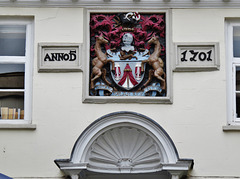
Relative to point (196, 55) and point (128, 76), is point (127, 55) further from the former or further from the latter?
point (196, 55)

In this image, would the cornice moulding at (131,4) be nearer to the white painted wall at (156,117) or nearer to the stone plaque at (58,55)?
the white painted wall at (156,117)

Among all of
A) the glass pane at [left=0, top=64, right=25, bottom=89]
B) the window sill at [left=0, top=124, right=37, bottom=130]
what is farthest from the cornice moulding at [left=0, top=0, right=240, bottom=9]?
the window sill at [left=0, top=124, right=37, bottom=130]

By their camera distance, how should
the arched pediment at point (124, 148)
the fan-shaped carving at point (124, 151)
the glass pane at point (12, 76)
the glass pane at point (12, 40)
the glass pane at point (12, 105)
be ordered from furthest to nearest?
1. the glass pane at point (12, 40)
2. the glass pane at point (12, 76)
3. the glass pane at point (12, 105)
4. the fan-shaped carving at point (124, 151)
5. the arched pediment at point (124, 148)

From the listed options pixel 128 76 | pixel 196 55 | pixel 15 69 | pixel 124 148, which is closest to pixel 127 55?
pixel 128 76

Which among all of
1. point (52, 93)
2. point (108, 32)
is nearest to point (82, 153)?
point (52, 93)

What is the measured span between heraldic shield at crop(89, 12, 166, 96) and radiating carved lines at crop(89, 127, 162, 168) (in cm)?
69

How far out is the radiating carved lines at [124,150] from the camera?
11.3 meters

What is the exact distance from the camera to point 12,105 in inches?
457

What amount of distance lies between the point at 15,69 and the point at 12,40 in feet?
1.70

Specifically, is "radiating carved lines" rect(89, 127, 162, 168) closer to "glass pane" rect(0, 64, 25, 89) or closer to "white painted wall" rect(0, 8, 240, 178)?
"white painted wall" rect(0, 8, 240, 178)

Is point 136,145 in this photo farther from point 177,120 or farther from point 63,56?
point 63,56

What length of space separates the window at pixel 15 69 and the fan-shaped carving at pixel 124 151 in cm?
132

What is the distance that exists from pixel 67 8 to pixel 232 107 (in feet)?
10.8

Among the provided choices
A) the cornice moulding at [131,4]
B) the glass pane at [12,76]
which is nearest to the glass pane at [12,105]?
the glass pane at [12,76]
